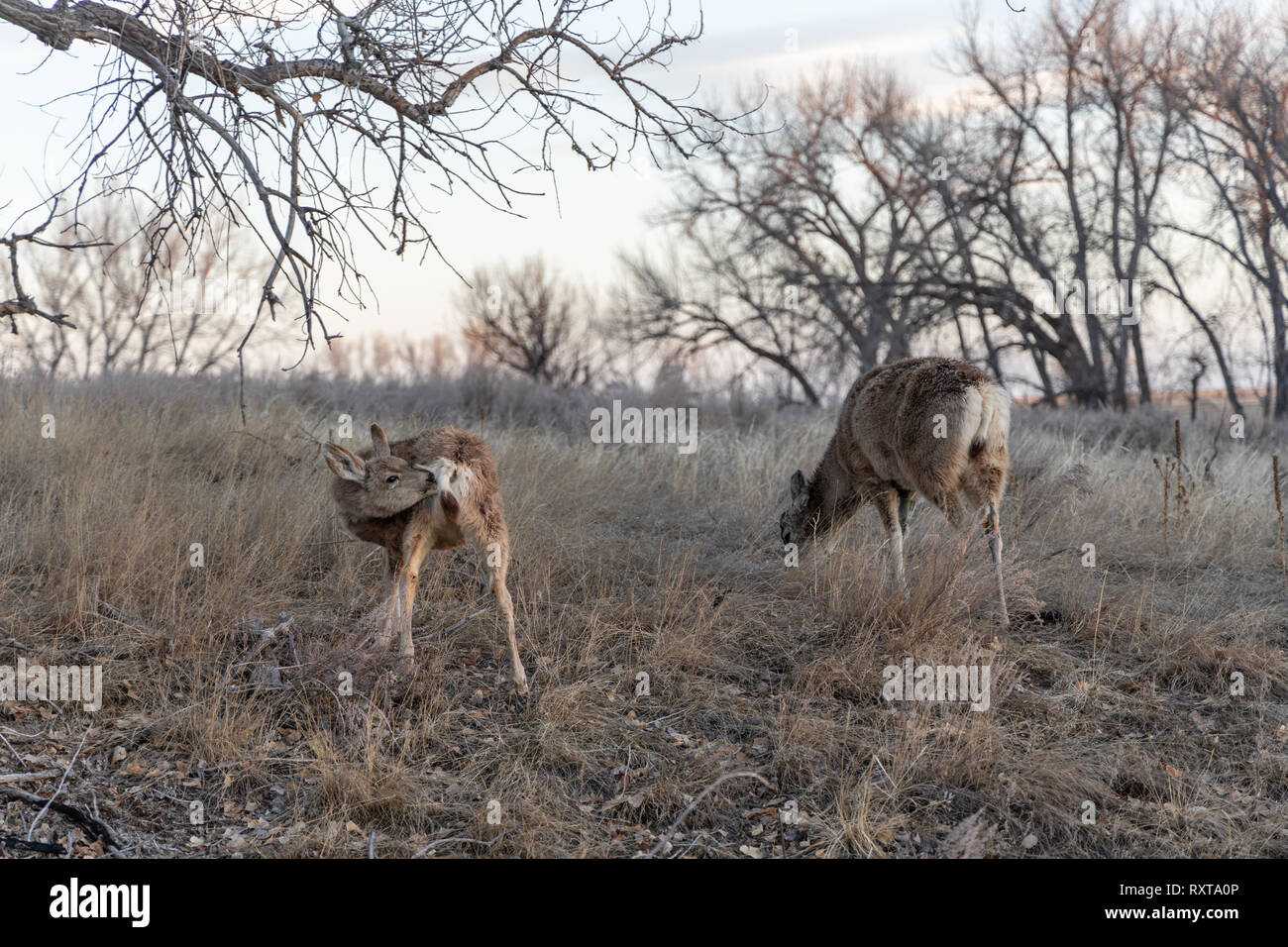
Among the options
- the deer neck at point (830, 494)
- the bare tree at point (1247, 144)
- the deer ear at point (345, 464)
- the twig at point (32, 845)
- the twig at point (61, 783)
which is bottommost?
the twig at point (32, 845)

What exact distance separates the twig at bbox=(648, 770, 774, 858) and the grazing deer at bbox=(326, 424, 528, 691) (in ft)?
4.29

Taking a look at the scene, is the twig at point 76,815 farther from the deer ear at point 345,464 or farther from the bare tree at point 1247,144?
the bare tree at point 1247,144

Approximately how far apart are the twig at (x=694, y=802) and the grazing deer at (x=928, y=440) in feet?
7.19

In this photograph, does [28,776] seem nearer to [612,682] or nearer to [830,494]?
[612,682]

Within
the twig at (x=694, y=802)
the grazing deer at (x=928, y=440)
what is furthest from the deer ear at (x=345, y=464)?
the grazing deer at (x=928, y=440)

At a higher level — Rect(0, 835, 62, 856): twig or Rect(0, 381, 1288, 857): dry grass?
Rect(0, 381, 1288, 857): dry grass

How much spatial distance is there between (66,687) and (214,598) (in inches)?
35.7

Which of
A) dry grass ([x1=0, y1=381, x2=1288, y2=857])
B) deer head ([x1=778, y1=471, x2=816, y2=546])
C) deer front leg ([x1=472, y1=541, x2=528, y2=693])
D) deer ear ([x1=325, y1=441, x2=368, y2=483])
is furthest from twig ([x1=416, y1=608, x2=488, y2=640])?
deer head ([x1=778, y1=471, x2=816, y2=546])

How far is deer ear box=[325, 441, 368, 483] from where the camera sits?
520cm

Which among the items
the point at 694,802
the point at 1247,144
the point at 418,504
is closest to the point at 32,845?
the point at 418,504

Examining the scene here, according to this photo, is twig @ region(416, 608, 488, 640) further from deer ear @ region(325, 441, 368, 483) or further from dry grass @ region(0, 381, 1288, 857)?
deer ear @ region(325, 441, 368, 483)

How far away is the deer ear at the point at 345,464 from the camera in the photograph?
205 inches

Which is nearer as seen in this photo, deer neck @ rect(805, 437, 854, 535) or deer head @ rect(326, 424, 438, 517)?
deer head @ rect(326, 424, 438, 517)

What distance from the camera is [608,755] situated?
516cm
